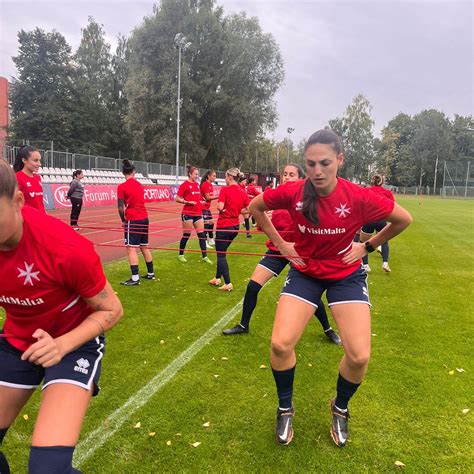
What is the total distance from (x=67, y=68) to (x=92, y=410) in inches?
2101

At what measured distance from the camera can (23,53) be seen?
155 feet

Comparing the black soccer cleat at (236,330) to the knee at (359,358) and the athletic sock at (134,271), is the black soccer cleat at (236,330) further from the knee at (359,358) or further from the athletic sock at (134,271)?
the athletic sock at (134,271)

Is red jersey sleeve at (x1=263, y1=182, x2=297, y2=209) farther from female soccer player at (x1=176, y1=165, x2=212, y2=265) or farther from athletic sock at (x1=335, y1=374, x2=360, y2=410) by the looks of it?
female soccer player at (x1=176, y1=165, x2=212, y2=265)

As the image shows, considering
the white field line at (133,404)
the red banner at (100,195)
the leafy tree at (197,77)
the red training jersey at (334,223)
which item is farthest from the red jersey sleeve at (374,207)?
the leafy tree at (197,77)

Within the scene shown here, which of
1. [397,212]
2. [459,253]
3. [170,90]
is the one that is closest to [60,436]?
[397,212]

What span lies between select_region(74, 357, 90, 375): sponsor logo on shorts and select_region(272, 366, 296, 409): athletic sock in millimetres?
1569

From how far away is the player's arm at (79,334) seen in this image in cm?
172

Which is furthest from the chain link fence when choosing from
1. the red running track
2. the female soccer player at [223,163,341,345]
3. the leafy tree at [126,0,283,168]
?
the female soccer player at [223,163,341,345]

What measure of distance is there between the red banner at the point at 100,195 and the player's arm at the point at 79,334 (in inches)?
719

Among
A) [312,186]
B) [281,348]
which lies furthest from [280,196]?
[281,348]

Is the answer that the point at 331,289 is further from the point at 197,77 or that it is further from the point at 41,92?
the point at 41,92

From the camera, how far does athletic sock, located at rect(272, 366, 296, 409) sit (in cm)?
317

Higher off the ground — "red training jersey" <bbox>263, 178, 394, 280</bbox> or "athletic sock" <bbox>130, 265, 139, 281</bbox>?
"red training jersey" <bbox>263, 178, 394, 280</bbox>

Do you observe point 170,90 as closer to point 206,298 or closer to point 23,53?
point 23,53
